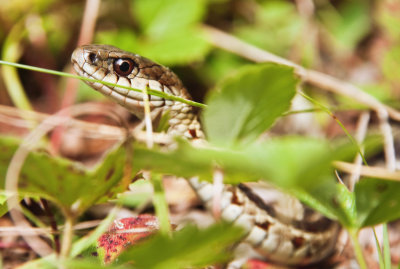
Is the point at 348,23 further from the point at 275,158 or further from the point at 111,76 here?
the point at 275,158

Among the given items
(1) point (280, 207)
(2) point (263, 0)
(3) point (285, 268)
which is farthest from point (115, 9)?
(3) point (285, 268)

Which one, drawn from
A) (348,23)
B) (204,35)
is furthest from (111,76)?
(348,23)

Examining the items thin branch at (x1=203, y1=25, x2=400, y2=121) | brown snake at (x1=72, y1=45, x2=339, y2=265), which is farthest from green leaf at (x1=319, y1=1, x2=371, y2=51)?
brown snake at (x1=72, y1=45, x2=339, y2=265)

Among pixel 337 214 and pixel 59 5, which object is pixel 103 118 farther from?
pixel 337 214

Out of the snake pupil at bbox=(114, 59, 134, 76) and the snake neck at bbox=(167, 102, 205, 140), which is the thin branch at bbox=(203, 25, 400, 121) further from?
the snake pupil at bbox=(114, 59, 134, 76)

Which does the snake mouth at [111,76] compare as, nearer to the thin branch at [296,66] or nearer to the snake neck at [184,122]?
the snake neck at [184,122]

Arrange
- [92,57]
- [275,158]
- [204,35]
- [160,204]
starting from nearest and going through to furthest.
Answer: [275,158] → [160,204] → [92,57] → [204,35]

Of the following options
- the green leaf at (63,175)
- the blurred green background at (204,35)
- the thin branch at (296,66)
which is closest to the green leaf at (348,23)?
the blurred green background at (204,35)
